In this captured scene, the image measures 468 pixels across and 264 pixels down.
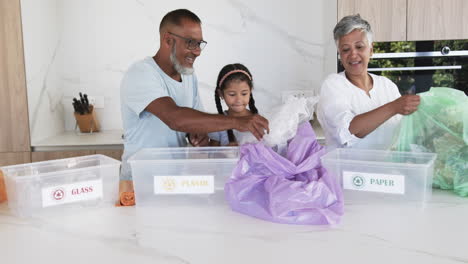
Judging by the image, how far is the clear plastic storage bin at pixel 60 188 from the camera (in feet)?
4.20

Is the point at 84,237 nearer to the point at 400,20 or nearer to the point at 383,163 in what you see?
the point at 383,163

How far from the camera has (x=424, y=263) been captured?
0.98m

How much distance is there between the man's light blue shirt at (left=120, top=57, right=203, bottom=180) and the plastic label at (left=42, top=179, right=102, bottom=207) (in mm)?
495

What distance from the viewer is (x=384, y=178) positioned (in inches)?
51.3

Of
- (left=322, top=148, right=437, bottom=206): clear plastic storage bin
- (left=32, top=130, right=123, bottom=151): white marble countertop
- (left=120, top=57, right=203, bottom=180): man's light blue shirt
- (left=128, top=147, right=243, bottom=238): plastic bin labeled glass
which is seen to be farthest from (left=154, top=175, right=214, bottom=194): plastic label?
(left=32, top=130, right=123, bottom=151): white marble countertop

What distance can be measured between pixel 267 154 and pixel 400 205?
1.32 ft

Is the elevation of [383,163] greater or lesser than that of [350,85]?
lesser

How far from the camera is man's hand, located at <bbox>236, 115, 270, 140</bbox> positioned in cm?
141

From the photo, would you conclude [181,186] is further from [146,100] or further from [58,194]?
[146,100]

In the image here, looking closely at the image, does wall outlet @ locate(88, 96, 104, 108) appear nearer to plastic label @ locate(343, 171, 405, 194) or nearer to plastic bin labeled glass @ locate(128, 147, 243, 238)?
plastic bin labeled glass @ locate(128, 147, 243, 238)

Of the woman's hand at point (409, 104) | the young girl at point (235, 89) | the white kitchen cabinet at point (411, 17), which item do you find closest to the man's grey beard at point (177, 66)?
the young girl at point (235, 89)

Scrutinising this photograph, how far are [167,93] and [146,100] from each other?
157 millimetres

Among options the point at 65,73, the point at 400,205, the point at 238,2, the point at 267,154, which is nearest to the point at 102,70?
the point at 65,73

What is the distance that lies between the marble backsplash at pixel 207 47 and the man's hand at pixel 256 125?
1838 millimetres
